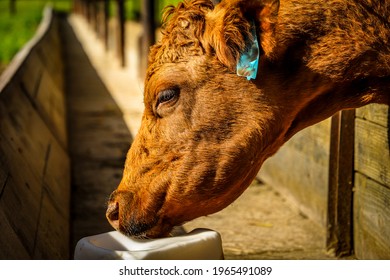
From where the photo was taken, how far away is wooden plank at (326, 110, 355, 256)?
4.71 metres

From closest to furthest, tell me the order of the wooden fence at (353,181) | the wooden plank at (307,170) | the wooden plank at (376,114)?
the wooden plank at (376,114), the wooden fence at (353,181), the wooden plank at (307,170)

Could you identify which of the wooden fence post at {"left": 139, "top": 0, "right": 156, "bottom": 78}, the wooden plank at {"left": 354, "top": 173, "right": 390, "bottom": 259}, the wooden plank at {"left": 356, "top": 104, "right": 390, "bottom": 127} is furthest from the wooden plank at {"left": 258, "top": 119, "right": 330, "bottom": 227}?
the wooden fence post at {"left": 139, "top": 0, "right": 156, "bottom": 78}

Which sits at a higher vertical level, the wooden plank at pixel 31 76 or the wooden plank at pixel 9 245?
the wooden plank at pixel 9 245

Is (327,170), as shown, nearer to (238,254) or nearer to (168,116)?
(238,254)

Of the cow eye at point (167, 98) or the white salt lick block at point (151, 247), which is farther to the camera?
the cow eye at point (167, 98)

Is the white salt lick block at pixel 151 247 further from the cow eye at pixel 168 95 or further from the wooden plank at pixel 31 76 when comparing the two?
the wooden plank at pixel 31 76

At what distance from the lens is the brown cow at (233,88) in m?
3.38

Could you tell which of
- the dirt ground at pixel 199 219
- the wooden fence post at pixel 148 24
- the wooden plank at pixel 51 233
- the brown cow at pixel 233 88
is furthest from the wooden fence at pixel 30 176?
the wooden fence post at pixel 148 24

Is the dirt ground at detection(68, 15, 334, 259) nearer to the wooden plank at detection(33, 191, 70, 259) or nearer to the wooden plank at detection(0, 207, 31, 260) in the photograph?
the wooden plank at detection(33, 191, 70, 259)

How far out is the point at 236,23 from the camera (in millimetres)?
3264

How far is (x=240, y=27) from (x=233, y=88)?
10.9 inches

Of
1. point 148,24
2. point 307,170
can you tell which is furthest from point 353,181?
point 148,24

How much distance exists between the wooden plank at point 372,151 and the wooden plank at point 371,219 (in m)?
0.05

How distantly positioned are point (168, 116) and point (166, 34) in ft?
1.21
